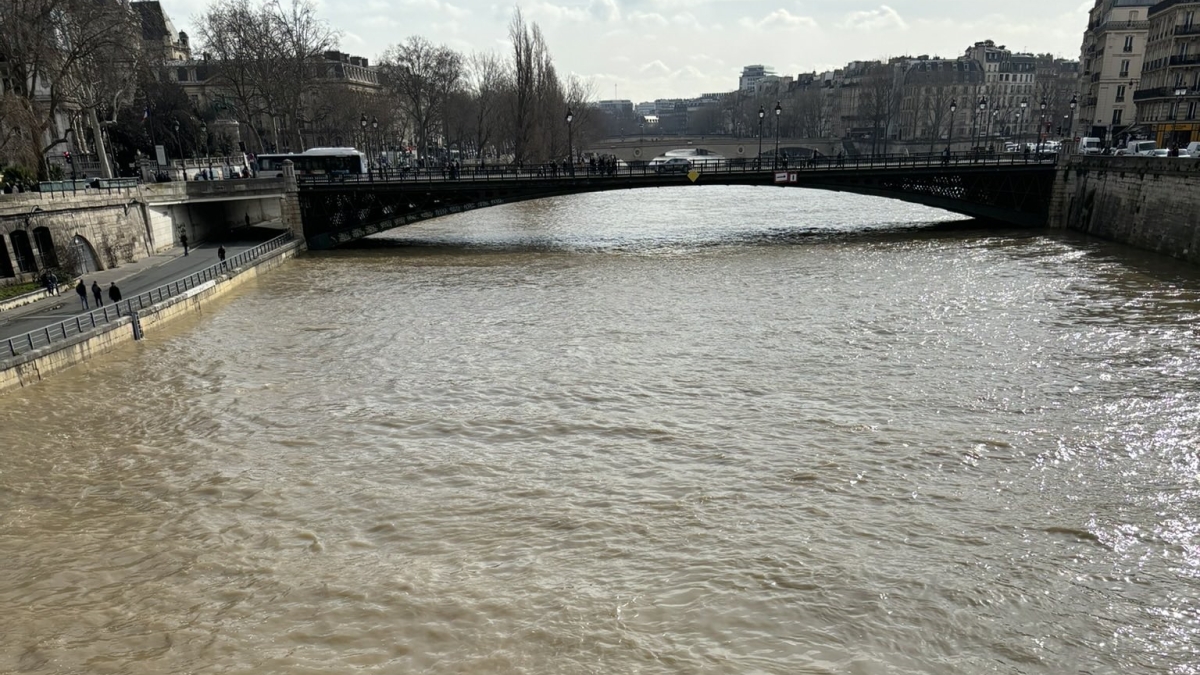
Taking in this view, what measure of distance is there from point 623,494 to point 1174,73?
63.2 m

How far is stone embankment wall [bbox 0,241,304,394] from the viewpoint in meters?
17.6

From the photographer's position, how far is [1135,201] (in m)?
34.3

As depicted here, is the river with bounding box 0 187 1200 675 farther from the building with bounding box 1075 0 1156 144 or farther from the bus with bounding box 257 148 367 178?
the building with bounding box 1075 0 1156 144

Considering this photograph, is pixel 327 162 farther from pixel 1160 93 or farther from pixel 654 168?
pixel 1160 93

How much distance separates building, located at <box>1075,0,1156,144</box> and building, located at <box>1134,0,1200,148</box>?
483 cm

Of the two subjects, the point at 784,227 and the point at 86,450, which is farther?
the point at 784,227

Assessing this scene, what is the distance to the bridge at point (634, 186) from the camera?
131ft

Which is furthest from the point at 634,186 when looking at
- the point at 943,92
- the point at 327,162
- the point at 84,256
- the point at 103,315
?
the point at 943,92

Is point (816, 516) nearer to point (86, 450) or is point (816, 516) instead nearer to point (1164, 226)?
point (86, 450)

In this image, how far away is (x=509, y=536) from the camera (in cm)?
1117

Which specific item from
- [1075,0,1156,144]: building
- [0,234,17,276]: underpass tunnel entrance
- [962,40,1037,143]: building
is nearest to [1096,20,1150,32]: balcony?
[1075,0,1156,144]: building

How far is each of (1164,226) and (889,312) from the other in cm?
1688

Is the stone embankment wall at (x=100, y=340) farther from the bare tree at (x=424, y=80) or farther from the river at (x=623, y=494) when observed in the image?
the bare tree at (x=424, y=80)

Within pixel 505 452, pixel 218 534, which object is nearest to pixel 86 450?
pixel 218 534
